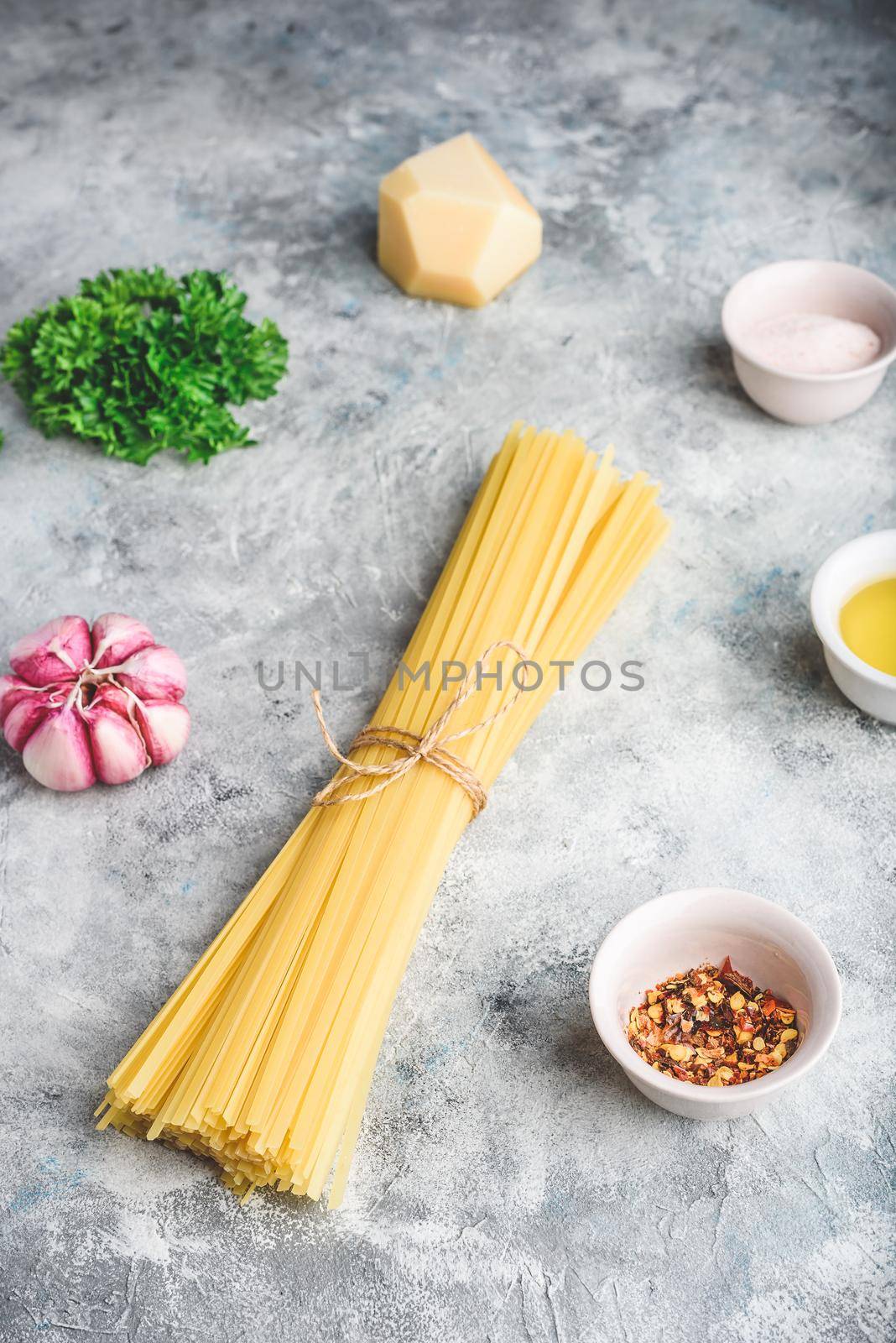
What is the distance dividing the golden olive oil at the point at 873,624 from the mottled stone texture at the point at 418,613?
0.31 feet

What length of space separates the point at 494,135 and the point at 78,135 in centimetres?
85

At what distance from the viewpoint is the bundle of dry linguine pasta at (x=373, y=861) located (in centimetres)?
126

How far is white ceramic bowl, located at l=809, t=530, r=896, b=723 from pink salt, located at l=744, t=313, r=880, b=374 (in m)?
0.39

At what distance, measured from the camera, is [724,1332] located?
120cm

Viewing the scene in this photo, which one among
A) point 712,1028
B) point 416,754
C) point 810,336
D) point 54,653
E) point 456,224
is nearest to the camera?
point 712,1028

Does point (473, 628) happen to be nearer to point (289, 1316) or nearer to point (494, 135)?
point (289, 1316)

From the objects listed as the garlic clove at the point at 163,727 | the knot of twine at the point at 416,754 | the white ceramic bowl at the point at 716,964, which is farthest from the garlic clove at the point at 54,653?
the white ceramic bowl at the point at 716,964

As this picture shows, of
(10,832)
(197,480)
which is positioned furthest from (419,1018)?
(197,480)

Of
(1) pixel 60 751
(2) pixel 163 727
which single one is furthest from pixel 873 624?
(1) pixel 60 751

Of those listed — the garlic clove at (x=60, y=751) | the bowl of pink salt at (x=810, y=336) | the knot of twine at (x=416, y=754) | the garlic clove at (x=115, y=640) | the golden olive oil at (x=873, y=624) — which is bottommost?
the garlic clove at (x=60, y=751)

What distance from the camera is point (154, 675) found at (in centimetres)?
160

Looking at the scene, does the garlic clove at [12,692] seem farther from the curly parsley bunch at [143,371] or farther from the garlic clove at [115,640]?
the curly parsley bunch at [143,371]

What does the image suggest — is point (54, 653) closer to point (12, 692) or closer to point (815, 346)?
point (12, 692)

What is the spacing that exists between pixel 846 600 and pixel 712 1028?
0.62 m
